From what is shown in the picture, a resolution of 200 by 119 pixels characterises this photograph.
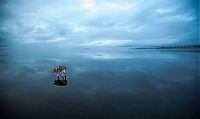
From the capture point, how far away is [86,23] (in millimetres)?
2432

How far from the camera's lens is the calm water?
2.03m

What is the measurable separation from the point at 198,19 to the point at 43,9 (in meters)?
1.93

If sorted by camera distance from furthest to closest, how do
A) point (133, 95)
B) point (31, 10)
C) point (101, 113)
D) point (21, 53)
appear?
point (21, 53) < point (31, 10) < point (133, 95) < point (101, 113)

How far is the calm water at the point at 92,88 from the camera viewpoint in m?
2.03

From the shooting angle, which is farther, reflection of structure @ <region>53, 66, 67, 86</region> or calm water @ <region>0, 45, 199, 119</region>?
reflection of structure @ <region>53, 66, 67, 86</region>

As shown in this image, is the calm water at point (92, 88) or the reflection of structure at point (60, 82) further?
the reflection of structure at point (60, 82)

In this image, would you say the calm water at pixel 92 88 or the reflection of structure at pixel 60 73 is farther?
the reflection of structure at pixel 60 73

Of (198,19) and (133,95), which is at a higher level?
(198,19)

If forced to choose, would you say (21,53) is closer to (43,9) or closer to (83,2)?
(43,9)

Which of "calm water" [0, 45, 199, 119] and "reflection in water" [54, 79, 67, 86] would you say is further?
"reflection in water" [54, 79, 67, 86]

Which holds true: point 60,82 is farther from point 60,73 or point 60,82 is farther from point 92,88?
point 92,88

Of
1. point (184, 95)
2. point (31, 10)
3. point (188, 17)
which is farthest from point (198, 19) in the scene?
point (31, 10)

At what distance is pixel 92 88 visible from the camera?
2.31 m

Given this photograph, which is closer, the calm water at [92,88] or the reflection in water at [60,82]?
the calm water at [92,88]
